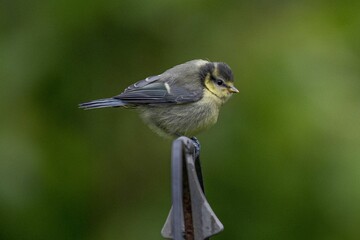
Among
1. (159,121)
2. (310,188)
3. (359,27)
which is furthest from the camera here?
(359,27)

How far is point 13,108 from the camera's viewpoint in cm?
383

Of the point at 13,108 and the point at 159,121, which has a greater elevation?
the point at 13,108

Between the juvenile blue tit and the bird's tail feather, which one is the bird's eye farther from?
the bird's tail feather

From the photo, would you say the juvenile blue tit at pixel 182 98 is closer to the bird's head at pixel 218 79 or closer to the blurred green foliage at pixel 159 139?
the bird's head at pixel 218 79

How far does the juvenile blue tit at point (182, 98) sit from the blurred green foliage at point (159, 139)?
1.27 ft

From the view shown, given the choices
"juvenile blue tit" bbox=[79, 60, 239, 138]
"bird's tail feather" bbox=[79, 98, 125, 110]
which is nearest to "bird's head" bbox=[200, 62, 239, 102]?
"juvenile blue tit" bbox=[79, 60, 239, 138]

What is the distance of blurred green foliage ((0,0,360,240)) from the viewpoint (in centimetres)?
355

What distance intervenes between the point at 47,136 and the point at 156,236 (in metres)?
0.65

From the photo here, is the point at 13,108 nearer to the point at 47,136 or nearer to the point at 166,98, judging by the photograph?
the point at 47,136

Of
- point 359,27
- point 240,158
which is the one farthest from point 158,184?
point 359,27

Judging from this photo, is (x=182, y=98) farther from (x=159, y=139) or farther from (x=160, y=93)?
(x=159, y=139)

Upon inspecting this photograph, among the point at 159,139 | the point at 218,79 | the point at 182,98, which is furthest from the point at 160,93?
the point at 159,139

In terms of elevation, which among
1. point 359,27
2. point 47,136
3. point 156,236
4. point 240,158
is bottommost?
point 156,236

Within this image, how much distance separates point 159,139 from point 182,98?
0.78 m
